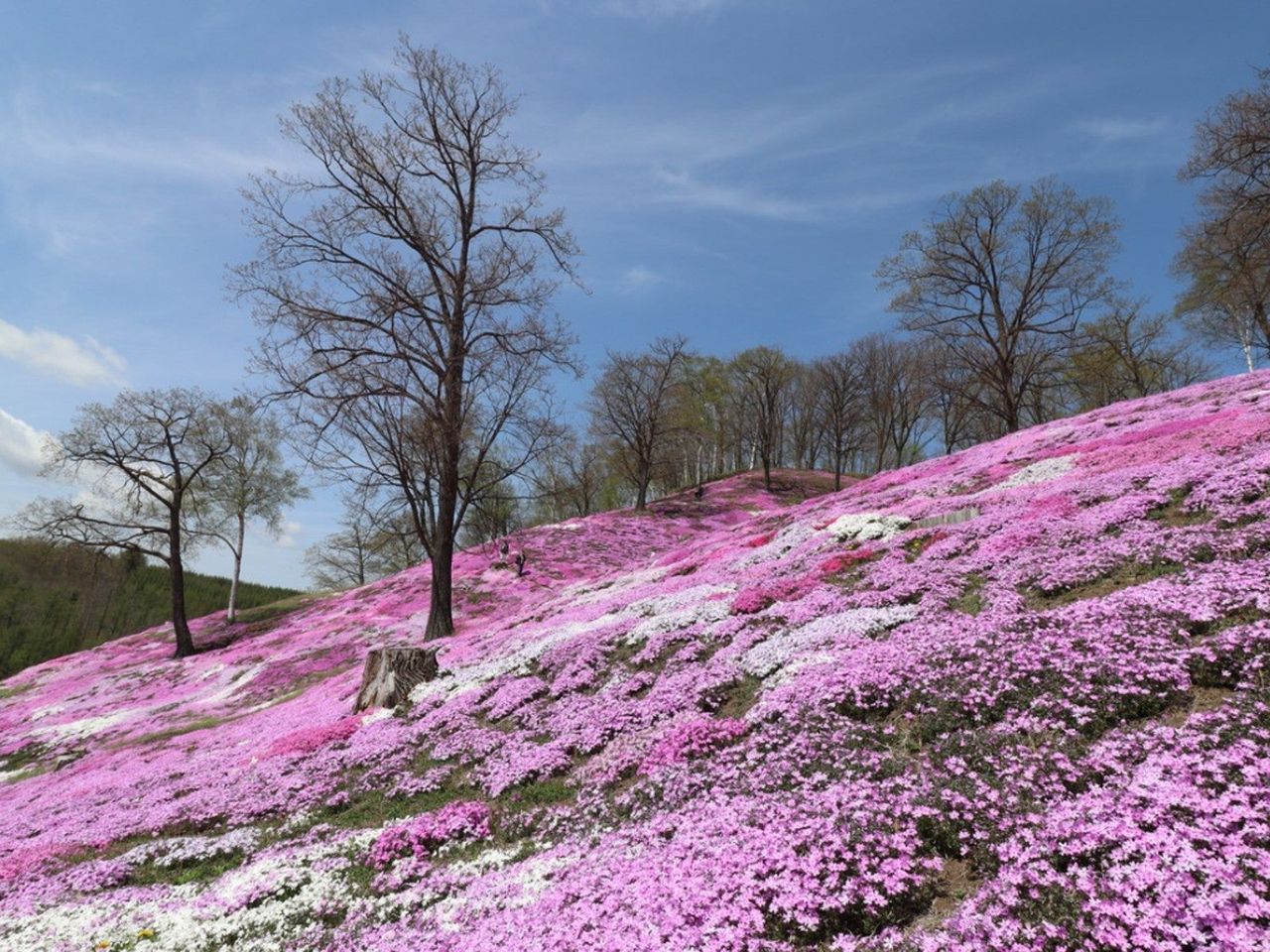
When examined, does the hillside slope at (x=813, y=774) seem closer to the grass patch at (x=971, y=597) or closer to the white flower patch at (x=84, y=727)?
the grass patch at (x=971, y=597)

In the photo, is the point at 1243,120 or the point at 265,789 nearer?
the point at 265,789

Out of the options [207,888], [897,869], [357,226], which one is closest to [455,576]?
[357,226]

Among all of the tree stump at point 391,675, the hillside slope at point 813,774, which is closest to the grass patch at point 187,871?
the hillside slope at point 813,774

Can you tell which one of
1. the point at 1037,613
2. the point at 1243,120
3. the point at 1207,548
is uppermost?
the point at 1243,120

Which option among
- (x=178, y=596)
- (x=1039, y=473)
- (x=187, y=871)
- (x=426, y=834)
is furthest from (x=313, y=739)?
(x=178, y=596)

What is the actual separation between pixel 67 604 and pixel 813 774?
74338mm

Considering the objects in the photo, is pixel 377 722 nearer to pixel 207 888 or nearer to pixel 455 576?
pixel 207 888

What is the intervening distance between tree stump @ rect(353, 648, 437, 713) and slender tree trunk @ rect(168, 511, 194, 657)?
1055 inches

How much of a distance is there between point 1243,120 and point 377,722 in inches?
1313

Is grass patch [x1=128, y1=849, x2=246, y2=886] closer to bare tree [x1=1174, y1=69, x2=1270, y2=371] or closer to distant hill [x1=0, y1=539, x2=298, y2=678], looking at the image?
bare tree [x1=1174, y1=69, x2=1270, y2=371]

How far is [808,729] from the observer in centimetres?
692

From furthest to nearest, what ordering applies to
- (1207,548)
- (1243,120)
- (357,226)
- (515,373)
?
(515,373) → (357,226) → (1243,120) → (1207,548)

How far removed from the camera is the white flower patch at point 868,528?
51.0 ft

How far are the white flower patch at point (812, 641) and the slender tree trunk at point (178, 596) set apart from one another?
37.0 metres
